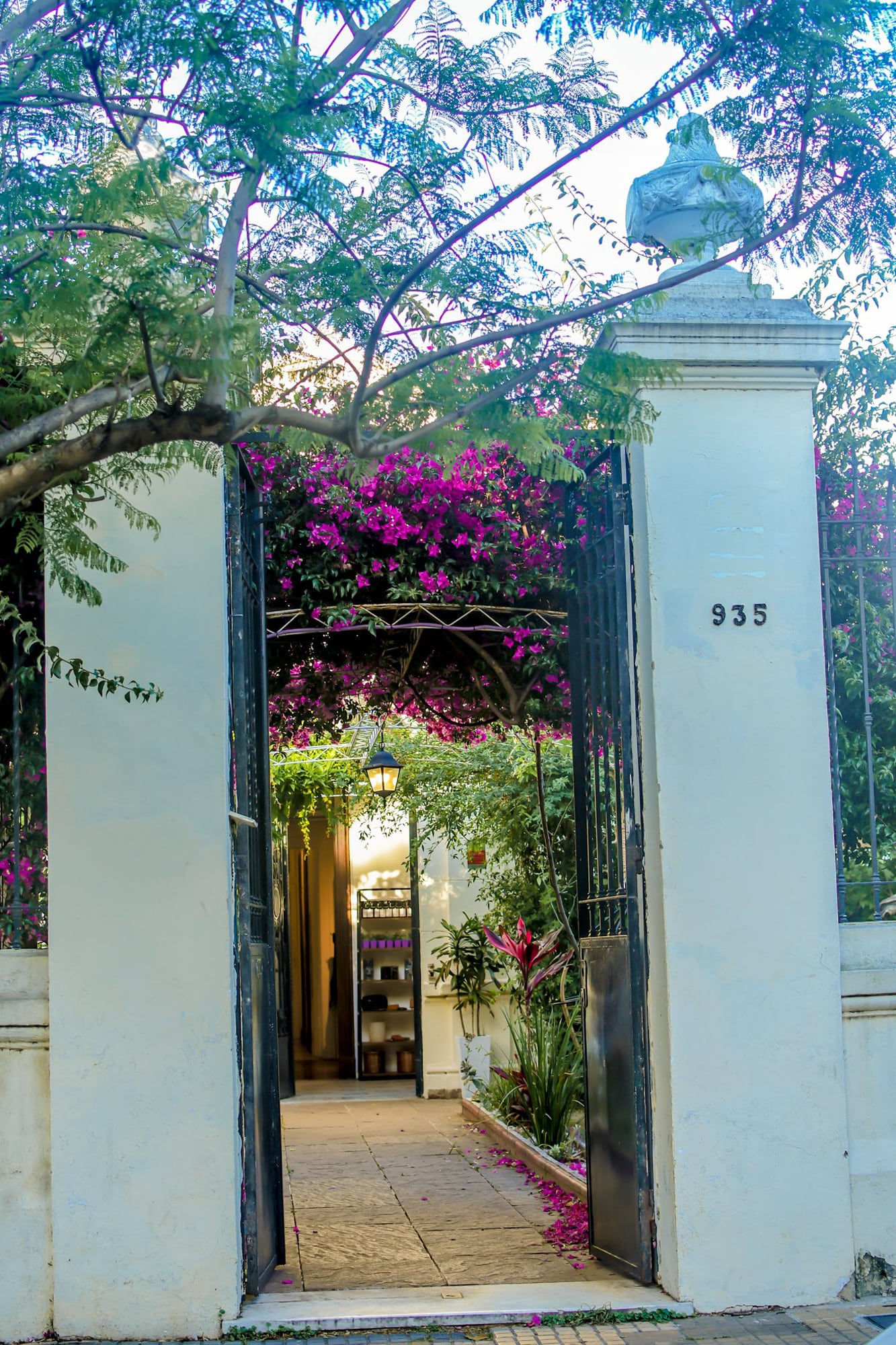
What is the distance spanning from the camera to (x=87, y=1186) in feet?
16.8

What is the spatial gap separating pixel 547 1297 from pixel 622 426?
3276 millimetres

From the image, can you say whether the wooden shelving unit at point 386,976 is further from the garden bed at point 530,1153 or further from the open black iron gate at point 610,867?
the open black iron gate at point 610,867

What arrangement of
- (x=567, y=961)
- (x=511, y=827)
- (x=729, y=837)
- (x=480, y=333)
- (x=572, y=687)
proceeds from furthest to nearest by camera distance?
(x=511, y=827)
(x=567, y=961)
(x=572, y=687)
(x=729, y=837)
(x=480, y=333)

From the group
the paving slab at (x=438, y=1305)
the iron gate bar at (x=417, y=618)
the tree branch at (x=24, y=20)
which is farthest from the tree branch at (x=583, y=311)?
the paving slab at (x=438, y=1305)

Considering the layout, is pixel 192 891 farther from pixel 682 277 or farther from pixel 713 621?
pixel 682 277

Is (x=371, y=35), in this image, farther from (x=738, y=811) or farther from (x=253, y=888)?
(x=253, y=888)

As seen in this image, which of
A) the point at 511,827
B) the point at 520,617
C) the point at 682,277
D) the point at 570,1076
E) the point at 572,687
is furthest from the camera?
the point at 511,827

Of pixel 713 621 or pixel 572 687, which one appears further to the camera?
pixel 572 687

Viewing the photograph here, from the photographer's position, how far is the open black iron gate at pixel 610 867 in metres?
5.54

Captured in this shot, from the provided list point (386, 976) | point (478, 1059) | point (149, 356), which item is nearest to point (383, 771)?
point (478, 1059)

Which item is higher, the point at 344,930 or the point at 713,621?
the point at 713,621

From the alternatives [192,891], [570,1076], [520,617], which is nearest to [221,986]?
[192,891]

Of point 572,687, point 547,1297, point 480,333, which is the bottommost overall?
point 547,1297

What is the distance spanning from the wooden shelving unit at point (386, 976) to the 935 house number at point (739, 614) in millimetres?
9871
